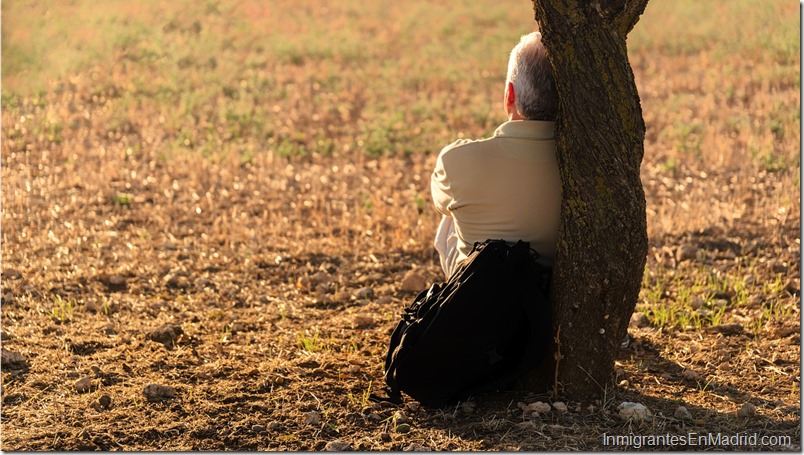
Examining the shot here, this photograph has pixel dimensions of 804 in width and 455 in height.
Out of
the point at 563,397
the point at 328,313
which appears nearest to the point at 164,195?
the point at 328,313

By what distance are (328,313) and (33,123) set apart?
5.35 m

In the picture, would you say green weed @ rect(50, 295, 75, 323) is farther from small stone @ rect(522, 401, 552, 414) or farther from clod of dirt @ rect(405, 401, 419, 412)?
small stone @ rect(522, 401, 552, 414)

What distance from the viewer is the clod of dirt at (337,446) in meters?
4.05

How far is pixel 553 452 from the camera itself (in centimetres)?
393

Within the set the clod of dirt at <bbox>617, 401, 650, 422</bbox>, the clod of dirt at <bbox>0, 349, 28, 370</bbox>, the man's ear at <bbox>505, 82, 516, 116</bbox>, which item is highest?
the man's ear at <bbox>505, 82, 516, 116</bbox>

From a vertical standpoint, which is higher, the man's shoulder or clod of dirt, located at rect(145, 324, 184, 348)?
the man's shoulder

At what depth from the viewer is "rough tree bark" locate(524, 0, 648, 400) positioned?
163 inches

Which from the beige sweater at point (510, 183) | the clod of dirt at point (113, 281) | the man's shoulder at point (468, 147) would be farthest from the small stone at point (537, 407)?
the clod of dirt at point (113, 281)

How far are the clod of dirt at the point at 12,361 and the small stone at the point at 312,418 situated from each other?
161cm

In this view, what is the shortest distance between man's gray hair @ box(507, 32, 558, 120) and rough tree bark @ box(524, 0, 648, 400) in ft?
0.61

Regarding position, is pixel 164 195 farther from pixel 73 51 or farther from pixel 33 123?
pixel 73 51

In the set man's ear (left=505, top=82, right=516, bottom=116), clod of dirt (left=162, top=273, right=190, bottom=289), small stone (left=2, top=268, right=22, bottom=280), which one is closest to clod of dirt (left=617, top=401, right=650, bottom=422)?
man's ear (left=505, top=82, right=516, bottom=116)

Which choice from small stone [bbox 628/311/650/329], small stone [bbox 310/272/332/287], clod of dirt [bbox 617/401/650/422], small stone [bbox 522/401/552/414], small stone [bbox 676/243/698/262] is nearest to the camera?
clod of dirt [bbox 617/401/650/422]

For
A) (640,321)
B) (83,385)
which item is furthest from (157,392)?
(640,321)
